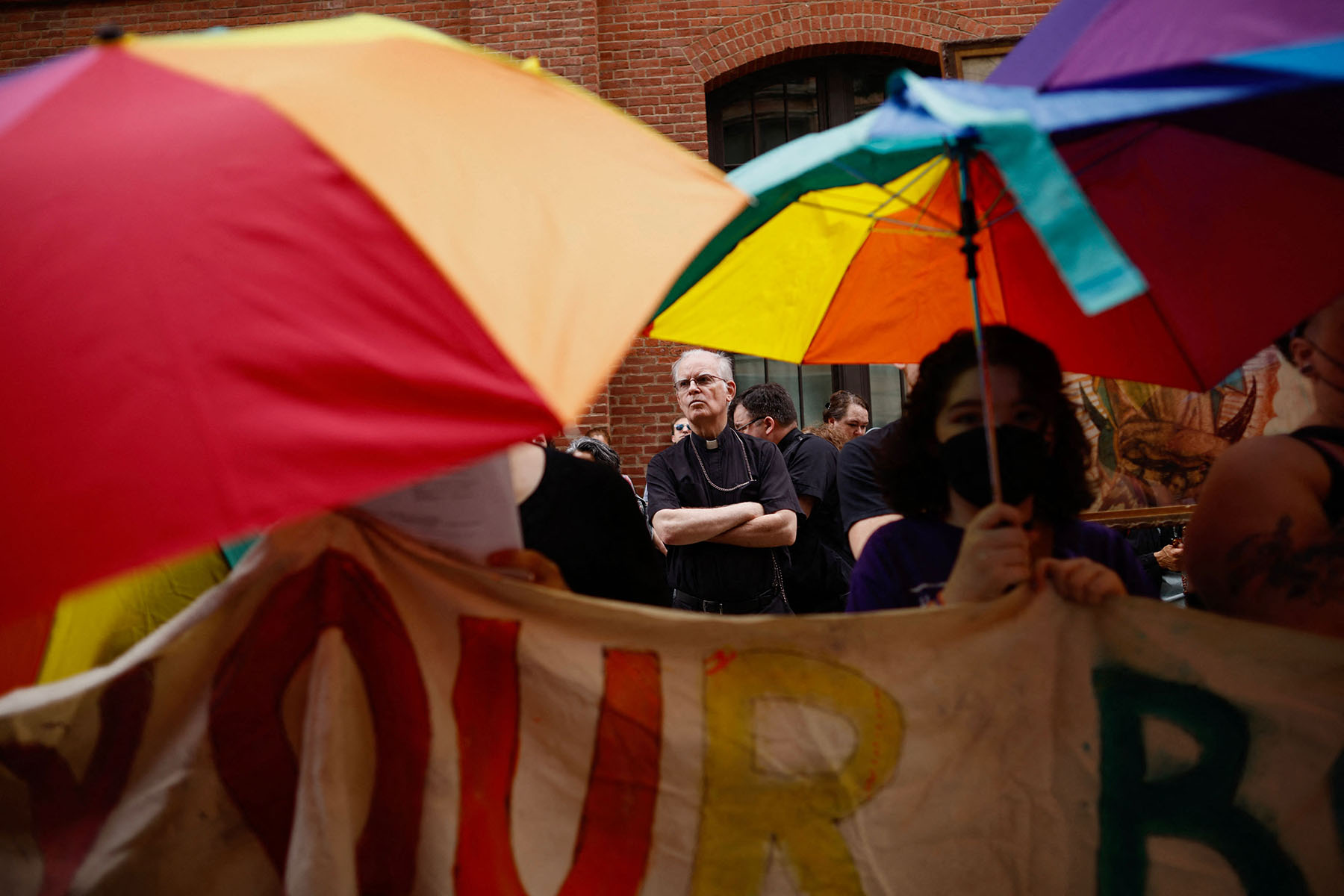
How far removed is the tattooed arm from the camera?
5.89 feet

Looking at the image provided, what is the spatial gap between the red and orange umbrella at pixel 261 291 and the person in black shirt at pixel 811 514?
2.51m

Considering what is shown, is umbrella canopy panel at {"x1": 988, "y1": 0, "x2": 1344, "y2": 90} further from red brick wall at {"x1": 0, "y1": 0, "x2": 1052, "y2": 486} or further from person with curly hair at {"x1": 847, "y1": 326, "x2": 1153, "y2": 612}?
red brick wall at {"x1": 0, "y1": 0, "x2": 1052, "y2": 486}

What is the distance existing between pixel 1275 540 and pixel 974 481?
0.52 m

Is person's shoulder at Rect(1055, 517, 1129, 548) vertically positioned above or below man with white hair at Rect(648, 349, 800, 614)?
above

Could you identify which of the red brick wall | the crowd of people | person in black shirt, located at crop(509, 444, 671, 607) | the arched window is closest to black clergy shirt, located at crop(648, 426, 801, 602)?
the crowd of people

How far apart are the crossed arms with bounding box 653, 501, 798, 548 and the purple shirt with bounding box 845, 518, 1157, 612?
4.96ft

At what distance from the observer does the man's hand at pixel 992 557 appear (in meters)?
1.78

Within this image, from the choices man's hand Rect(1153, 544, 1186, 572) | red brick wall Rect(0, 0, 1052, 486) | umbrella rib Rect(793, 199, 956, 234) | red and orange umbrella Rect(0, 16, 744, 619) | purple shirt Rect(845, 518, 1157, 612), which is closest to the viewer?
red and orange umbrella Rect(0, 16, 744, 619)

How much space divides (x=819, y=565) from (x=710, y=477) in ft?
1.80

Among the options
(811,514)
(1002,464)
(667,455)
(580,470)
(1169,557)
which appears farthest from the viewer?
(1169,557)

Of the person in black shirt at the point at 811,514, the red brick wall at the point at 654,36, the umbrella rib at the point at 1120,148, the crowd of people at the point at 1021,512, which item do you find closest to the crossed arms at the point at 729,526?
the person in black shirt at the point at 811,514

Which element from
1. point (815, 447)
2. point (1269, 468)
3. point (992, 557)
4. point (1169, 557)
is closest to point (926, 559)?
point (992, 557)

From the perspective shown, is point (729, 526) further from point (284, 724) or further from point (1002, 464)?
point (284, 724)

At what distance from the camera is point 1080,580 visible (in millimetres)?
1803
